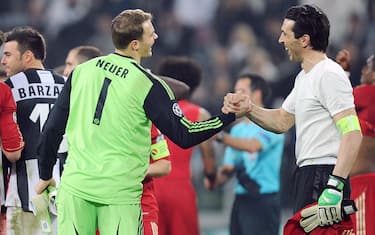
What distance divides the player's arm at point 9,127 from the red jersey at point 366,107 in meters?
2.66

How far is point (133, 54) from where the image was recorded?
26.1 ft

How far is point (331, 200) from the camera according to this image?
7.62 metres

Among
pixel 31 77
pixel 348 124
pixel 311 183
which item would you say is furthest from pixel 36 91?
pixel 348 124

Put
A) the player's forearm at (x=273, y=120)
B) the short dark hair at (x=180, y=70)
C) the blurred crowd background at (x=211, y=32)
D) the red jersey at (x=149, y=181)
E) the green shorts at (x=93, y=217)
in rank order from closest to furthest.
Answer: the green shorts at (x=93, y=217) → the player's forearm at (x=273, y=120) → the red jersey at (x=149, y=181) → the short dark hair at (x=180, y=70) → the blurred crowd background at (x=211, y=32)

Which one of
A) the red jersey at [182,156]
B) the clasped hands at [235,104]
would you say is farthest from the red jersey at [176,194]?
the clasped hands at [235,104]

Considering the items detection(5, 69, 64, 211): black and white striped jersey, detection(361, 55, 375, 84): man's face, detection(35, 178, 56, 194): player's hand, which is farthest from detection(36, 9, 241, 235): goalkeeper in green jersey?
detection(361, 55, 375, 84): man's face

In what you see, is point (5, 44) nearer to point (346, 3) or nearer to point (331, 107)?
point (331, 107)

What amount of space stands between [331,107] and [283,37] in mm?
680

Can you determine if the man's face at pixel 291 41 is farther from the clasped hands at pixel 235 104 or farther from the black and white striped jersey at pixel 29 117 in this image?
the black and white striped jersey at pixel 29 117

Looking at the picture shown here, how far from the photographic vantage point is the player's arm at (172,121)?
7.74 m

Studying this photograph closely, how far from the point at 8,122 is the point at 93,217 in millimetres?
1183

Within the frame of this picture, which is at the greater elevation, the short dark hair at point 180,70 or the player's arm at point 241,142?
the short dark hair at point 180,70

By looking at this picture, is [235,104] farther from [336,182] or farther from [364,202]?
[364,202]

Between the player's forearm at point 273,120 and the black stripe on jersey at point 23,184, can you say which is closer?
the player's forearm at point 273,120
